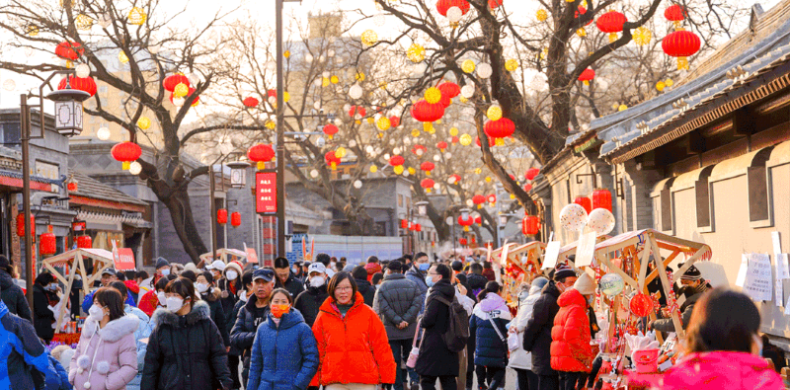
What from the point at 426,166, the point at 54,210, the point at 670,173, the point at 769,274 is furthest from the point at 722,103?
the point at 426,166

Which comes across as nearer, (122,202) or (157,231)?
(122,202)

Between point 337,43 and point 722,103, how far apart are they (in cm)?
3204

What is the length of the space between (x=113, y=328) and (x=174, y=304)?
693 mm

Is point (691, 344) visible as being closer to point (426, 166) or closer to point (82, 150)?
point (426, 166)

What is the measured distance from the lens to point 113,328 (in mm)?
7414

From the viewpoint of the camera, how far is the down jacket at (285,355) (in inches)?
284

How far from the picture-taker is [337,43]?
38.9 metres

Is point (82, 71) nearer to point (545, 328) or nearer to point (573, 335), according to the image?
point (545, 328)

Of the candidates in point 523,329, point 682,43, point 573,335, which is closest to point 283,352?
point 573,335

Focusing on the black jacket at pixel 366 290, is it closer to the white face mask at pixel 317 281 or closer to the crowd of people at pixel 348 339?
the crowd of people at pixel 348 339

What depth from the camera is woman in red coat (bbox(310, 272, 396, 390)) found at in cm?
747

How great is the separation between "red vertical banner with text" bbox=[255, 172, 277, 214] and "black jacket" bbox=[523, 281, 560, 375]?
476 inches

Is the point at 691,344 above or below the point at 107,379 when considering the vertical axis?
above

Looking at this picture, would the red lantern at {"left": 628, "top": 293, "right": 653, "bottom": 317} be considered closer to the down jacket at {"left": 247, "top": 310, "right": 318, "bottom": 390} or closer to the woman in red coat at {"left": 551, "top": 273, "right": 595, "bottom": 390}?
the woman in red coat at {"left": 551, "top": 273, "right": 595, "bottom": 390}
